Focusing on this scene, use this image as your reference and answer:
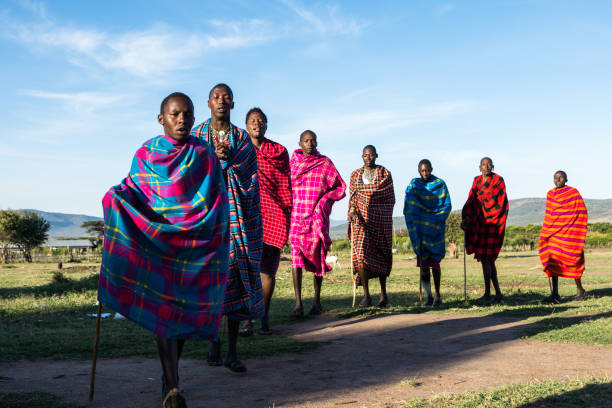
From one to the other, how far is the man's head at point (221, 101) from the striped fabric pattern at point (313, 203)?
3.67 m

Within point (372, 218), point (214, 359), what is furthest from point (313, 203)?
point (214, 359)

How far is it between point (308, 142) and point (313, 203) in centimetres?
103

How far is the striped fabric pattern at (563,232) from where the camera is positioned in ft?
38.5

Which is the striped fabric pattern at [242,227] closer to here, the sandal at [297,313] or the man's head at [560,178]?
the sandal at [297,313]

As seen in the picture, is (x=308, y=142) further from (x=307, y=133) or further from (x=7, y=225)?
(x=7, y=225)

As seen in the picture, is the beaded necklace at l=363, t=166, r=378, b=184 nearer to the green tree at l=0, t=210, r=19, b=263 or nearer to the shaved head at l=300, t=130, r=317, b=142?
the shaved head at l=300, t=130, r=317, b=142

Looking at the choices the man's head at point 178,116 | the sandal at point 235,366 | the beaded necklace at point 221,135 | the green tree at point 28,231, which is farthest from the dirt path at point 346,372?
the green tree at point 28,231

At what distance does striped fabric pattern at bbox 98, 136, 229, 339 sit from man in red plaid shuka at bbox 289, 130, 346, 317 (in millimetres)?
4959

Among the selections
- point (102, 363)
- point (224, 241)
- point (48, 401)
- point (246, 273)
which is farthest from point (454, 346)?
point (48, 401)

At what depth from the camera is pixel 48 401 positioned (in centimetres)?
414

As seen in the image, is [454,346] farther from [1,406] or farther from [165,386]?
[1,406]

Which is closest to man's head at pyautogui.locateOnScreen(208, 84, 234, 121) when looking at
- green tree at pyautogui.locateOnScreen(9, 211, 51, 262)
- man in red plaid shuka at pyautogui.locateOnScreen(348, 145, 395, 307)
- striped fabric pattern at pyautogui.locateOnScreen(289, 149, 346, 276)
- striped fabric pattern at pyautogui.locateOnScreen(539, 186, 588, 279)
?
striped fabric pattern at pyautogui.locateOnScreen(289, 149, 346, 276)

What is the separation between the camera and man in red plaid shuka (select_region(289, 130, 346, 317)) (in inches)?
361

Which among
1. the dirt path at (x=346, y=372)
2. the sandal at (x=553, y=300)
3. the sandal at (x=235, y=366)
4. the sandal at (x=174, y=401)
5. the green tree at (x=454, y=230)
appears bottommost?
the sandal at (x=553, y=300)
